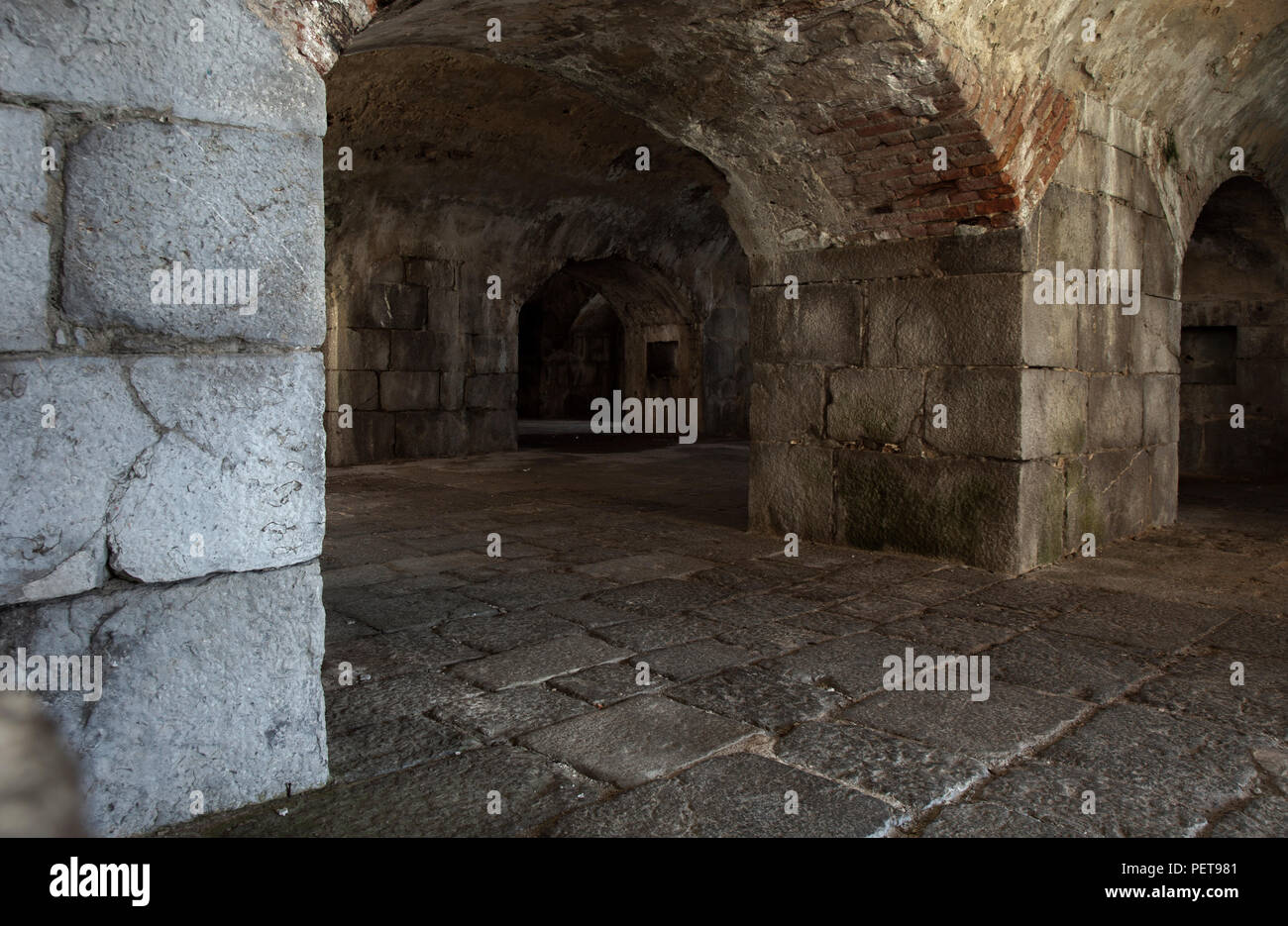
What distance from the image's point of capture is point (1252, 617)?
3656 millimetres

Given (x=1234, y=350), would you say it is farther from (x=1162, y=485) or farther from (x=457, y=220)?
(x=457, y=220)

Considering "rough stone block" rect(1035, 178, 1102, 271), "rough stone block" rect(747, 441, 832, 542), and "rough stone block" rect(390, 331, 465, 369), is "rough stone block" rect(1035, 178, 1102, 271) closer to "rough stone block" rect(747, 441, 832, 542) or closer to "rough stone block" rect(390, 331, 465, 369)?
"rough stone block" rect(747, 441, 832, 542)

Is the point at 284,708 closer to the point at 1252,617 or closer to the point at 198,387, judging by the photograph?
the point at 198,387

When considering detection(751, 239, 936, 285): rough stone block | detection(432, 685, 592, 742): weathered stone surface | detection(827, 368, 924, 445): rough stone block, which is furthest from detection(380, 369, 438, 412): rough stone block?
detection(432, 685, 592, 742): weathered stone surface

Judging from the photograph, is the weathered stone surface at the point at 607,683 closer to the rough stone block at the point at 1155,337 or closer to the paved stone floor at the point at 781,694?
the paved stone floor at the point at 781,694

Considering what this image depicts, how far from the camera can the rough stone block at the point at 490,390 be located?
10.5 metres

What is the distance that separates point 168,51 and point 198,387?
69cm

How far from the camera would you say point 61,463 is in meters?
1.89

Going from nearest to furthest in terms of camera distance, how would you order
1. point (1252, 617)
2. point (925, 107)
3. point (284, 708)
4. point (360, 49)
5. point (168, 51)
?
point (168, 51), point (284, 708), point (1252, 617), point (925, 107), point (360, 49)

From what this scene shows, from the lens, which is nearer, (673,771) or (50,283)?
(50,283)

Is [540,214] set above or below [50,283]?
above

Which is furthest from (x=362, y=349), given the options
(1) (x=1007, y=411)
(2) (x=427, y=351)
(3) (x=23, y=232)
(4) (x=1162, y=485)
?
(3) (x=23, y=232)

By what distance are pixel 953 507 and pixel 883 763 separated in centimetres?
256
